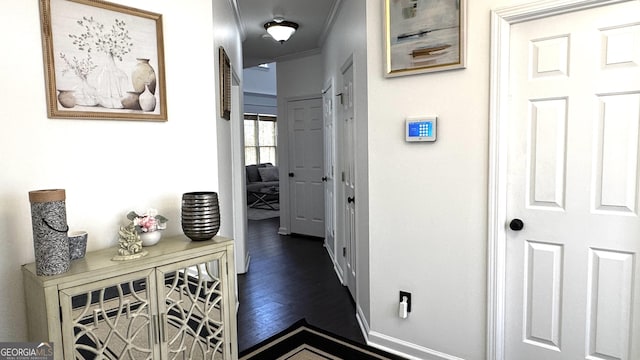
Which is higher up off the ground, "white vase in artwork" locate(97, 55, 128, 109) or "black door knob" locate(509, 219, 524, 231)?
"white vase in artwork" locate(97, 55, 128, 109)

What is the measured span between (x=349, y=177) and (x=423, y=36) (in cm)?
150

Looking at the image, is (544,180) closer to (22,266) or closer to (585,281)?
(585,281)

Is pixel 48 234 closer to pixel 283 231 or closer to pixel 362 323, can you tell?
pixel 362 323


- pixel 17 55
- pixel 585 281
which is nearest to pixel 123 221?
pixel 17 55

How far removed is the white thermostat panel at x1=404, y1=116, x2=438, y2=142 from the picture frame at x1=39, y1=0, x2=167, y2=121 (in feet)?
4.40

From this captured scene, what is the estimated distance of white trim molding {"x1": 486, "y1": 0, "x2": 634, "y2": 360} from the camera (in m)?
1.91

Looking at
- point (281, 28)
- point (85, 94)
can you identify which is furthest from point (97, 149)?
point (281, 28)

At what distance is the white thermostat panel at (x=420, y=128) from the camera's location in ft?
7.09

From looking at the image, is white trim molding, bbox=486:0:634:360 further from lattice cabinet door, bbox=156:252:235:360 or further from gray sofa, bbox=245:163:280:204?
gray sofa, bbox=245:163:280:204

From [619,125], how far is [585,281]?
752mm

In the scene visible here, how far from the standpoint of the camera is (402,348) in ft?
7.84

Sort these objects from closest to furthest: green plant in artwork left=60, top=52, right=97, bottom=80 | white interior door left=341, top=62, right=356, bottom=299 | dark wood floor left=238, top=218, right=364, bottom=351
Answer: green plant in artwork left=60, top=52, right=97, bottom=80 < dark wood floor left=238, top=218, right=364, bottom=351 < white interior door left=341, top=62, right=356, bottom=299

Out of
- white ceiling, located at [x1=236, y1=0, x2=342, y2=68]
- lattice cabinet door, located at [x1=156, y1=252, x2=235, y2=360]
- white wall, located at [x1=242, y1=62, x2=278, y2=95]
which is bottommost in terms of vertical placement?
lattice cabinet door, located at [x1=156, y1=252, x2=235, y2=360]

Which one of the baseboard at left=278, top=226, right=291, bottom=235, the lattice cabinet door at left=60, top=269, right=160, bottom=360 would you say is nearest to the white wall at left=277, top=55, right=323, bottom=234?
the baseboard at left=278, top=226, right=291, bottom=235
